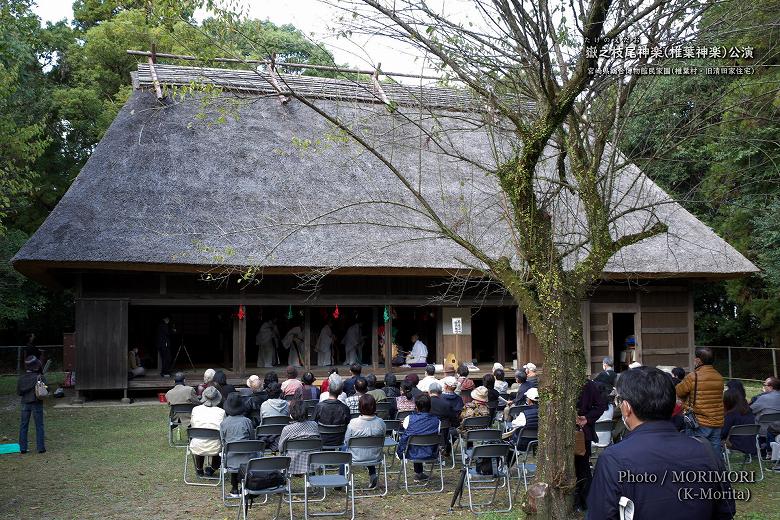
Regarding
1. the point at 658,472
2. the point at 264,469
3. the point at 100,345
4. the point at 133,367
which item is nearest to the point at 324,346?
the point at 133,367

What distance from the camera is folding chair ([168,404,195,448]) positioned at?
34.7 ft

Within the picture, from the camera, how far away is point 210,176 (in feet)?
54.9

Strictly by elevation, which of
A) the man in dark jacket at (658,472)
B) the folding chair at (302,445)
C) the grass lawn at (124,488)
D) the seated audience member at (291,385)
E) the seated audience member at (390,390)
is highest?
the man in dark jacket at (658,472)

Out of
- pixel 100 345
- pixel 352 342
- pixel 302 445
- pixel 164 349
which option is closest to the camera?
pixel 302 445

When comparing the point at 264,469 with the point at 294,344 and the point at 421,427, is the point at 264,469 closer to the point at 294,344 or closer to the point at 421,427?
the point at 421,427

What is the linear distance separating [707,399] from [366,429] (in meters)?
4.16

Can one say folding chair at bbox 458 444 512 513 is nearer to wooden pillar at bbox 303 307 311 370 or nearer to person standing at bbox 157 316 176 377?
wooden pillar at bbox 303 307 311 370

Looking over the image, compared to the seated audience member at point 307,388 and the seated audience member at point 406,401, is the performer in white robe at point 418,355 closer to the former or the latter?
the seated audience member at point 307,388

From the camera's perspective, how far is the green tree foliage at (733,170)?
28.8 feet

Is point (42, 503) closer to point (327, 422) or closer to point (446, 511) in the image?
point (327, 422)

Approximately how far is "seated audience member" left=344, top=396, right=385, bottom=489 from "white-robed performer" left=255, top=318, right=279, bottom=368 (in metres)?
10.6

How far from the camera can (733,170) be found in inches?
522

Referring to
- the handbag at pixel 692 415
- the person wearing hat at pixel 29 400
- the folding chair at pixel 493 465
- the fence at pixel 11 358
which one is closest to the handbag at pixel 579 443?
the folding chair at pixel 493 465

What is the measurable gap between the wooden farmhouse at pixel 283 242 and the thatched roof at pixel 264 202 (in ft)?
0.14
